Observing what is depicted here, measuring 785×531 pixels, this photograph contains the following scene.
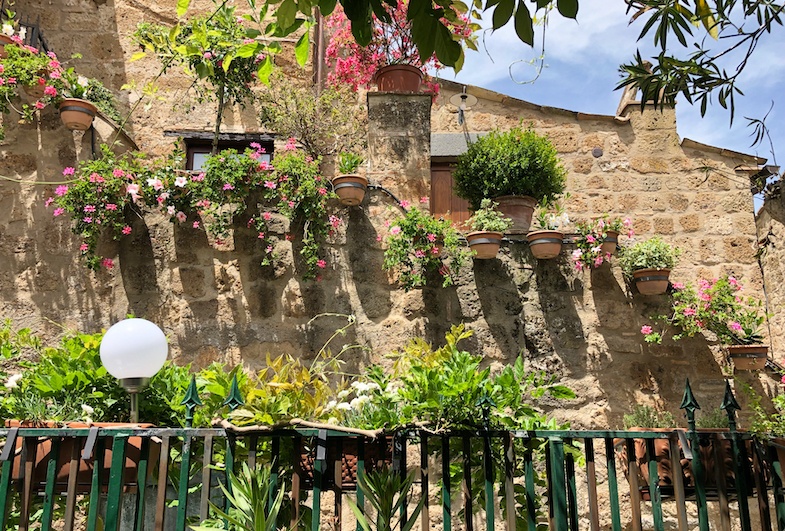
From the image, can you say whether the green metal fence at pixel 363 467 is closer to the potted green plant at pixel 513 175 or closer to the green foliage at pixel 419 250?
the green foliage at pixel 419 250

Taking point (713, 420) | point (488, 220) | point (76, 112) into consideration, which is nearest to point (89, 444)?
point (76, 112)

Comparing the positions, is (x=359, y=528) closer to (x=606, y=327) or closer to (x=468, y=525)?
(x=468, y=525)

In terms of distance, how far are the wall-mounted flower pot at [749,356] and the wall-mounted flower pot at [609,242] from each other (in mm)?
1125

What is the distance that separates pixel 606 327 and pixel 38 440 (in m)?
3.88

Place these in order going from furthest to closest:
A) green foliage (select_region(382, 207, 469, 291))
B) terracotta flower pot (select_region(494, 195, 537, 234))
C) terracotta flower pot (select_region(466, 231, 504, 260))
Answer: terracotta flower pot (select_region(494, 195, 537, 234))
terracotta flower pot (select_region(466, 231, 504, 260))
green foliage (select_region(382, 207, 469, 291))

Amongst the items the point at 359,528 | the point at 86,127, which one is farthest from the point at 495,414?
the point at 86,127

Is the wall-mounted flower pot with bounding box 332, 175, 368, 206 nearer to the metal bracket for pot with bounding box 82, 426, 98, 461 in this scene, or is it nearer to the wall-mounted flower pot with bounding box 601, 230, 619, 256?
the wall-mounted flower pot with bounding box 601, 230, 619, 256

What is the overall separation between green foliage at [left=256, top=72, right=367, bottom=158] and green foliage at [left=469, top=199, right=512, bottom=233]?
1.32 meters

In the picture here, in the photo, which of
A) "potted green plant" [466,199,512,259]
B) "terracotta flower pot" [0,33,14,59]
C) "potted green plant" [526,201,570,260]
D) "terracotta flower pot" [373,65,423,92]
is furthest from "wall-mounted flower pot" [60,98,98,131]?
"potted green plant" [526,201,570,260]

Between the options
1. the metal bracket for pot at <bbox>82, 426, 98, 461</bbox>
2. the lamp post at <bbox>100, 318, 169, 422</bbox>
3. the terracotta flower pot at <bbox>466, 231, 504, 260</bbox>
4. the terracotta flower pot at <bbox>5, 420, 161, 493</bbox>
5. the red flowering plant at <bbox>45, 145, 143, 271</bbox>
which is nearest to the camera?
the metal bracket for pot at <bbox>82, 426, 98, 461</bbox>

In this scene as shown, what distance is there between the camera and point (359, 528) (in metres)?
2.36

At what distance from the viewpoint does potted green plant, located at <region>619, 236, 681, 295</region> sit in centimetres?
518

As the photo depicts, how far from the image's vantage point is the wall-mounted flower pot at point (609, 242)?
206 inches

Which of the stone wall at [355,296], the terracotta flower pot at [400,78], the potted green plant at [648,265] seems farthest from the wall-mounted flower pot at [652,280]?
the terracotta flower pot at [400,78]
